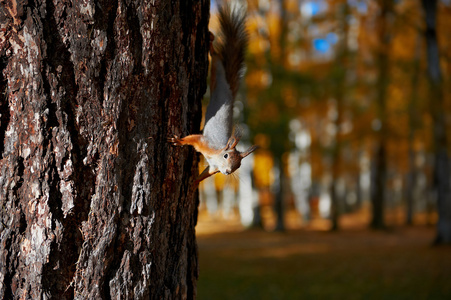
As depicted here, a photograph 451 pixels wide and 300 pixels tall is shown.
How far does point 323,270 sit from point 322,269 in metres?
0.10

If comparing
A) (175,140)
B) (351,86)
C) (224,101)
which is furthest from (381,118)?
(175,140)

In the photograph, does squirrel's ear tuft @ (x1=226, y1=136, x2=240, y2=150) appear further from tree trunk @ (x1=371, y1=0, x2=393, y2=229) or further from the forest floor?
tree trunk @ (x1=371, y1=0, x2=393, y2=229)

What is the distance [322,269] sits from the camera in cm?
772

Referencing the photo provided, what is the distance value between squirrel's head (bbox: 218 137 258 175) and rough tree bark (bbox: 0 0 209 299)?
0.73ft

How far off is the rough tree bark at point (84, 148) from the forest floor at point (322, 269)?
471 centimetres

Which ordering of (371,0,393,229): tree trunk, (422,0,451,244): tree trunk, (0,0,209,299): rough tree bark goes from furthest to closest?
(371,0,393,229): tree trunk
(422,0,451,244): tree trunk
(0,0,209,299): rough tree bark

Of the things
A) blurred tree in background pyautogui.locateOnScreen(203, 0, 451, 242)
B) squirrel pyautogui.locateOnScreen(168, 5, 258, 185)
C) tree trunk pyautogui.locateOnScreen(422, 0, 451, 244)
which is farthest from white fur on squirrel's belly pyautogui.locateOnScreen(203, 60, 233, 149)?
tree trunk pyautogui.locateOnScreen(422, 0, 451, 244)

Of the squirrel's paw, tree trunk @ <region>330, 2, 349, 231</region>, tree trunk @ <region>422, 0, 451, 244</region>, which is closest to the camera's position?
the squirrel's paw

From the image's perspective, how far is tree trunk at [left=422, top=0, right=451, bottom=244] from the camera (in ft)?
33.2

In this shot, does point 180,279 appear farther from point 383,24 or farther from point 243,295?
point 383,24

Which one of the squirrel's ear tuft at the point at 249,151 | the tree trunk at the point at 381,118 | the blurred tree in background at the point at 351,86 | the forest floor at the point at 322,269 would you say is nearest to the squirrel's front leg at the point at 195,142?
the squirrel's ear tuft at the point at 249,151

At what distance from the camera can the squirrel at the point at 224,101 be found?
4.84ft

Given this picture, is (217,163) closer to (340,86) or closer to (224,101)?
(224,101)

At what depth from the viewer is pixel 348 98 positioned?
15039 mm
